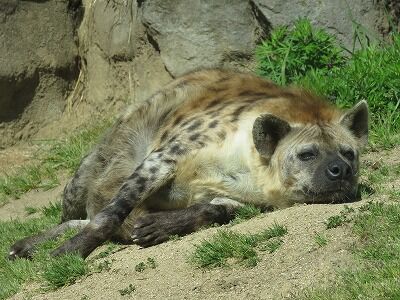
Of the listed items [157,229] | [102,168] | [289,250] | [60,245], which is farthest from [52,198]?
[289,250]

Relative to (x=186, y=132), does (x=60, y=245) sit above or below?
below

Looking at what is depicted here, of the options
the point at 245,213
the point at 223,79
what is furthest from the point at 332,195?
the point at 223,79

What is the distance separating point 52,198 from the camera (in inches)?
337

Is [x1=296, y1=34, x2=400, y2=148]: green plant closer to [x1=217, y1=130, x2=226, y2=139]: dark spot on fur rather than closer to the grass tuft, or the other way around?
[x1=217, y1=130, x2=226, y2=139]: dark spot on fur

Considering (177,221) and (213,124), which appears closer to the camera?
(177,221)

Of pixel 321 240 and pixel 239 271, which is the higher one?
pixel 321 240

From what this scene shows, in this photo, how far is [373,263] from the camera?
15.3ft

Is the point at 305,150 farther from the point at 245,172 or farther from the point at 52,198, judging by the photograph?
the point at 52,198

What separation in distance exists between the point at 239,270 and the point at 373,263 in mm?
764

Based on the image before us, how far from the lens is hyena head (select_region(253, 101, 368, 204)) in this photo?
5.98m

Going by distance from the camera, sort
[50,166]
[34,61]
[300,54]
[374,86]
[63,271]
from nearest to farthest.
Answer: [63,271], [374,86], [300,54], [50,166], [34,61]

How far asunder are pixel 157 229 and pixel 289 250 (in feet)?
3.56

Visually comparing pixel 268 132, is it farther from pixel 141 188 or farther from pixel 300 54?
pixel 300 54

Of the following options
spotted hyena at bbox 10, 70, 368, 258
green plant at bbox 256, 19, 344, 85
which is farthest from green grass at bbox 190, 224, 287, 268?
green plant at bbox 256, 19, 344, 85
